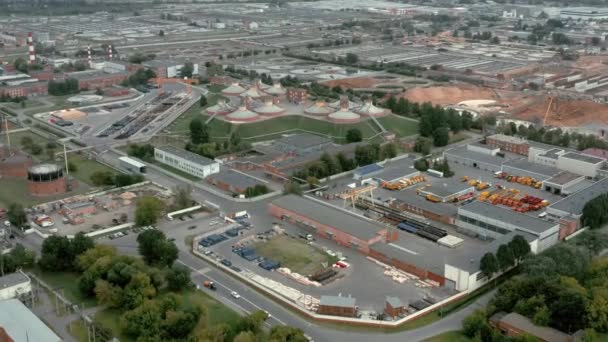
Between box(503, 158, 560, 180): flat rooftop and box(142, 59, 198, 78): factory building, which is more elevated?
box(142, 59, 198, 78): factory building

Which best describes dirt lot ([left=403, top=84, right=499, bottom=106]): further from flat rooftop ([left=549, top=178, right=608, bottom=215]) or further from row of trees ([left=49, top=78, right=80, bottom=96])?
row of trees ([left=49, top=78, right=80, bottom=96])

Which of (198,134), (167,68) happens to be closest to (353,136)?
(198,134)

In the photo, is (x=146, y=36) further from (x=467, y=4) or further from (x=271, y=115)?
(x=467, y=4)

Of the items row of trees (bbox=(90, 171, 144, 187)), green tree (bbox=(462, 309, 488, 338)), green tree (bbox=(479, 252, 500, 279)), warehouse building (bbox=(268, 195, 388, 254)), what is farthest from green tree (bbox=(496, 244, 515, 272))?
row of trees (bbox=(90, 171, 144, 187))

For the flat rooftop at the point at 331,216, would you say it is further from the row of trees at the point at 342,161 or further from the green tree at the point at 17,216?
the green tree at the point at 17,216

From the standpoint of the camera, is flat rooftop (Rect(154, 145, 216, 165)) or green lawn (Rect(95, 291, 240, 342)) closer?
green lawn (Rect(95, 291, 240, 342))

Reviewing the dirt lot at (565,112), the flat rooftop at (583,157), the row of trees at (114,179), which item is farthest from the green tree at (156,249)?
the dirt lot at (565,112)

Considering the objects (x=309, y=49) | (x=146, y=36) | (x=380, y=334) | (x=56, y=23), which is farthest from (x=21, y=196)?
(x=56, y=23)

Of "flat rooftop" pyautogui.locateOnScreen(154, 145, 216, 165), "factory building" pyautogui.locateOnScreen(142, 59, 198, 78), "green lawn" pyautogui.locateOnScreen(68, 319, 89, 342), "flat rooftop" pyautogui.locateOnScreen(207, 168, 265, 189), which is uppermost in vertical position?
"factory building" pyautogui.locateOnScreen(142, 59, 198, 78)
